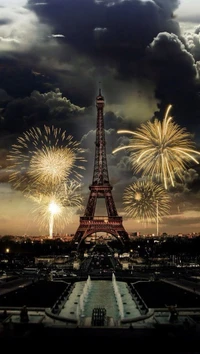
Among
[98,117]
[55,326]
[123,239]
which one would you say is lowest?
[55,326]

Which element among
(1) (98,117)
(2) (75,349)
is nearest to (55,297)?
(2) (75,349)

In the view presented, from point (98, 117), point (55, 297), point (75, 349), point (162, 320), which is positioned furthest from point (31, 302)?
point (98, 117)

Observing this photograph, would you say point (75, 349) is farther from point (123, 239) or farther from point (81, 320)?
point (123, 239)

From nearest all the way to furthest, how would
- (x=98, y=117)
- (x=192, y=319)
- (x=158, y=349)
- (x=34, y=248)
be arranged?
(x=158, y=349)
(x=192, y=319)
(x=98, y=117)
(x=34, y=248)

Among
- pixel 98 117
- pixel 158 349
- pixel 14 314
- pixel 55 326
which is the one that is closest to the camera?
pixel 158 349

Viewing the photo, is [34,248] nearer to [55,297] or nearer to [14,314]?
[55,297]

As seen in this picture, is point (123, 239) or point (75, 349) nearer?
point (75, 349)

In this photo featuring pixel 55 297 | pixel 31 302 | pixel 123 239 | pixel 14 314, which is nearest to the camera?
pixel 14 314

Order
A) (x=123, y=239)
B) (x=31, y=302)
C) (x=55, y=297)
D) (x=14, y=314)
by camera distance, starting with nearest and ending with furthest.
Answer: (x=14, y=314)
(x=31, y=302)
(x=55, y=297)
(x=123, y=239)

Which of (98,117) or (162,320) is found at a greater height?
(98,117)
